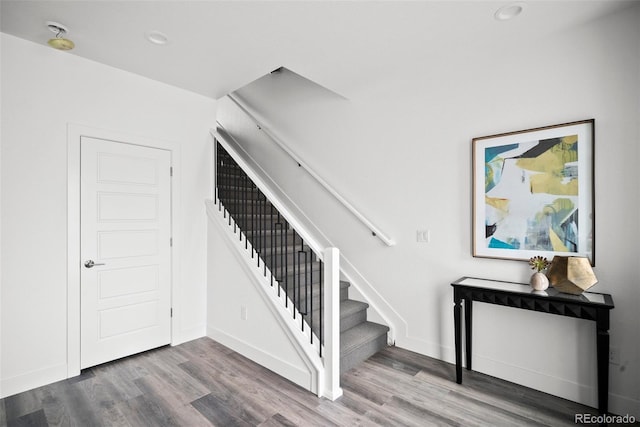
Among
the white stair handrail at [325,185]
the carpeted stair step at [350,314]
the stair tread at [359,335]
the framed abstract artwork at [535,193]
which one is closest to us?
the framed abstract artwork at [535,193]

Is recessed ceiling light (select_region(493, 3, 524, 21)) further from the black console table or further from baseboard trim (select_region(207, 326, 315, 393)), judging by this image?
baseboard trim (select_region(207, 326, 315, 393))

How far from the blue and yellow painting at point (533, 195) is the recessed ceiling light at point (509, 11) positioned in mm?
914

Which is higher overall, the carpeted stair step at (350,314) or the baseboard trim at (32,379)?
the carpeted stair step at (350,314)

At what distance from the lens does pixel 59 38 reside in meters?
2.42

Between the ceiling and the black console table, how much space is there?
1.90 meters

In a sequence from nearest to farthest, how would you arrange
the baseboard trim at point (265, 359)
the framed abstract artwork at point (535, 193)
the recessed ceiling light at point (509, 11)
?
the recessed ceiling light at point (509, 11)
the framed abstract artwork at point (535, 193)
the baseboard trim at point (265, 359)

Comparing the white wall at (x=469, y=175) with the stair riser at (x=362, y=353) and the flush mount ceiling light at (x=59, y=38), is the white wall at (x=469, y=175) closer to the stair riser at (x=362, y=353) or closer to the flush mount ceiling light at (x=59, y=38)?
the stair riser at (x=362, y=353)

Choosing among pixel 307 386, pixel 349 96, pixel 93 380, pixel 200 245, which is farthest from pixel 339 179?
pixel 93 380

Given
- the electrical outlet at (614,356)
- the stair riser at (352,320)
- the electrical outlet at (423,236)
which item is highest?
the electrical outlet at (423,236)

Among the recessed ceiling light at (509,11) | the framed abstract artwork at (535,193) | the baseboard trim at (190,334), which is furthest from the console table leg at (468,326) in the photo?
the baseboard trim at (190,334)

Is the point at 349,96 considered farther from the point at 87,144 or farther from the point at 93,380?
the point at 93,380

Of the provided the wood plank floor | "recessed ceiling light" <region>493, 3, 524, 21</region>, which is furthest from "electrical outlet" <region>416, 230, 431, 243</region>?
"recessed ceiling light" <region>493, 3, 524, 21</region>

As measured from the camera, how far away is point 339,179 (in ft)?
12.2

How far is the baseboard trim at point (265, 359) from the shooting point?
2.52 m
